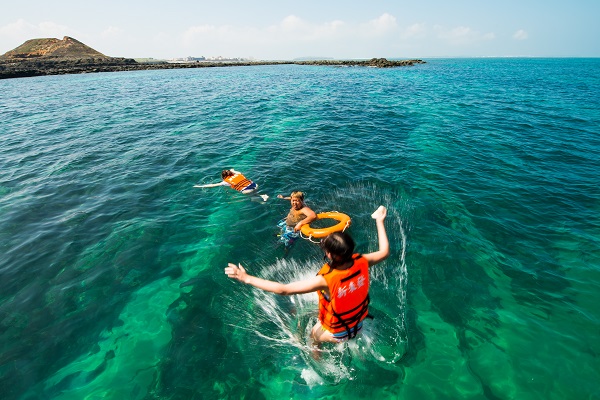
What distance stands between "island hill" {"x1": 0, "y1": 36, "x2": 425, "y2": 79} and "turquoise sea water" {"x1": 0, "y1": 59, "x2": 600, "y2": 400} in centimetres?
8181

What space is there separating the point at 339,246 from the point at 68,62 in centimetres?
12906

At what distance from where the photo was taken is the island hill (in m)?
78.1

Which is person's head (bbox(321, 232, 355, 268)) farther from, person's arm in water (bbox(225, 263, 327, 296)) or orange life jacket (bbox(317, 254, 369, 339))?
person's arm in water (bbox(225, 263, 327, 296))

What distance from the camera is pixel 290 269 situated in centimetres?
805

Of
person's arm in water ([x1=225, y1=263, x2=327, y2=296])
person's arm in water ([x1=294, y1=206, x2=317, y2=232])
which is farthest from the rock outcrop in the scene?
person's arm in water ([x1=225, y1=263, x2=327, y2=296])

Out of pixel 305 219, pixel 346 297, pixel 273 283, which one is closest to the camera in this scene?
pixel 273 283

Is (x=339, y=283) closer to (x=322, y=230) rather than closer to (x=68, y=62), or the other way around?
(x=322, y=230)

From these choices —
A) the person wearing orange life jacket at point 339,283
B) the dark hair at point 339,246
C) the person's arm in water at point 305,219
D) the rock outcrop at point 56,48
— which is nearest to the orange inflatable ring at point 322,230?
the person's arm in water at point 305,219

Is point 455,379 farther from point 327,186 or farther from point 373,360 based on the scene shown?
point 327,186

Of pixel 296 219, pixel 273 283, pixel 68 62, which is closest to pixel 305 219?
Result: pixel 296 219

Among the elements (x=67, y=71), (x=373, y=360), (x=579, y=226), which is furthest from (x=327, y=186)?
(x=67, y=71)

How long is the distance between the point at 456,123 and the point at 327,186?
52.4ft

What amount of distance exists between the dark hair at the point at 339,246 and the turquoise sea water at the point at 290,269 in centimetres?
296

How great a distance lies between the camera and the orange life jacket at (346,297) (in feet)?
13.1
